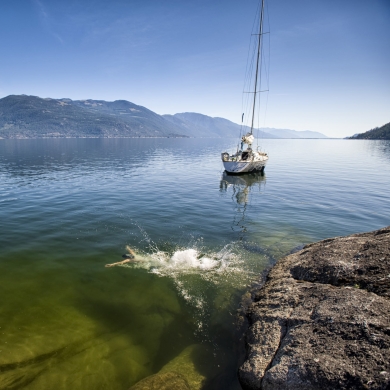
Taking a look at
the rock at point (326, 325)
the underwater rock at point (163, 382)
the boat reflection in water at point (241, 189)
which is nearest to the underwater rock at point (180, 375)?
the underwater rock at point (163, 382)

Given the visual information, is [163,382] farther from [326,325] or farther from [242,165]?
[242,165]

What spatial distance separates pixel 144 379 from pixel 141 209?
15701 millimetres

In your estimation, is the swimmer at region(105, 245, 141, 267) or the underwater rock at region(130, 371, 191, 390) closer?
the underwater rock at region(130, 371, 191, 390)

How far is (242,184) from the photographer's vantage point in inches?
1368

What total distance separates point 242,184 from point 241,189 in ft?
11.3

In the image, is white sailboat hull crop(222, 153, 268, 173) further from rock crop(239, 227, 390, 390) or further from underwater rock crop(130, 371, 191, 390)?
underwater rock crop(130, 371, 191, 390)

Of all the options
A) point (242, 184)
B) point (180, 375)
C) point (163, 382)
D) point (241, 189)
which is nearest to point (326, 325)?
point (180, 375)

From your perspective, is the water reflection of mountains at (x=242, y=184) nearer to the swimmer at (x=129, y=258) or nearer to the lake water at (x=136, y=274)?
the lake water at (x=136, y=274)

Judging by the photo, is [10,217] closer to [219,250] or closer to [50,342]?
[50,342]

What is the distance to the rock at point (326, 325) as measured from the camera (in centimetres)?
496

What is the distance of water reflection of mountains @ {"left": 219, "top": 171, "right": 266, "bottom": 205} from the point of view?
91.0ft

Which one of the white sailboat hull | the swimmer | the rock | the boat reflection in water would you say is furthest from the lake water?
the white sailboat hull

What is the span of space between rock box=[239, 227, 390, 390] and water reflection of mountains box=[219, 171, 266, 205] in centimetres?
1637

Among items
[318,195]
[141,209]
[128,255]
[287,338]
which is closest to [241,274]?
[287,338]
